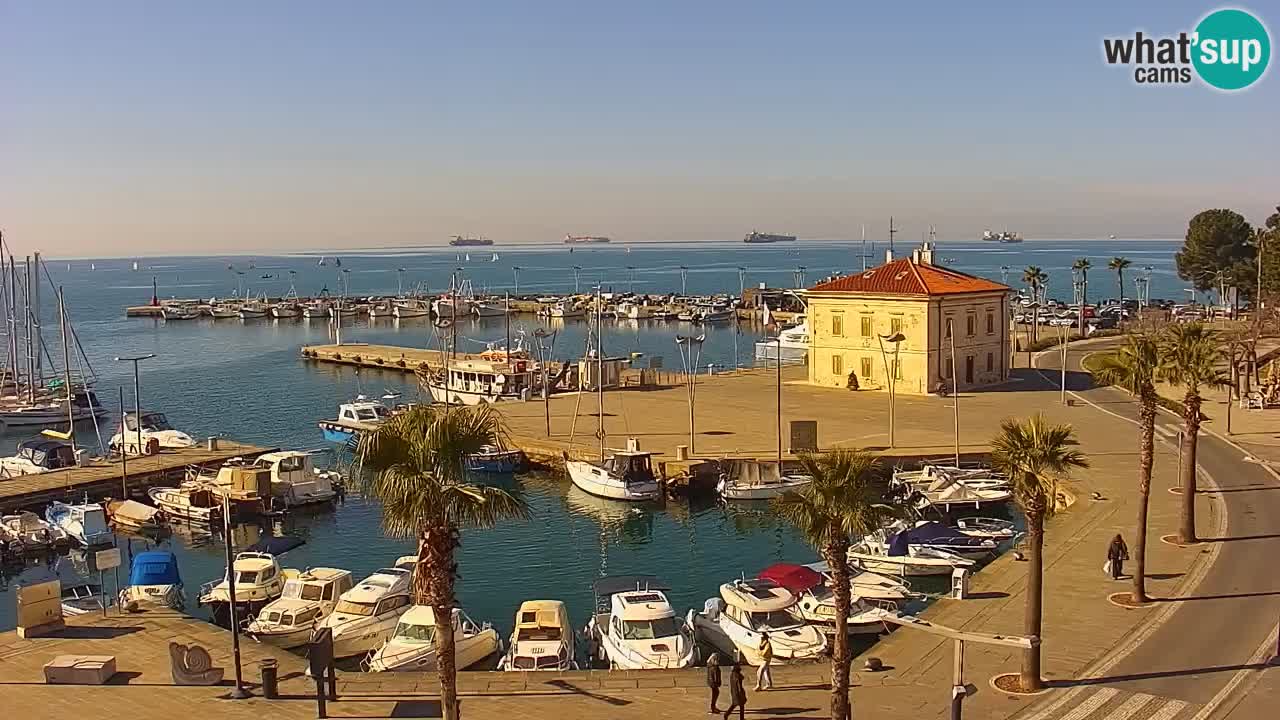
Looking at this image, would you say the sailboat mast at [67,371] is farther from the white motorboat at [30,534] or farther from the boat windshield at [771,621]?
the boat windshield at [771,621]

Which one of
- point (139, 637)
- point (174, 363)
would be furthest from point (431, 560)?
point (174, 363)

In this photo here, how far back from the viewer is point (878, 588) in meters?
34.0

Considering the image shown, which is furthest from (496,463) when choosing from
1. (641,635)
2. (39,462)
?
(641,635)

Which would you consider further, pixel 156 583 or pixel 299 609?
pixel 156 583

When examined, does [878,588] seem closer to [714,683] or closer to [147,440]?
[714,683]

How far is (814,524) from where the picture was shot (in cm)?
2028

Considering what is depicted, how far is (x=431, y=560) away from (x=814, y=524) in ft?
23.1

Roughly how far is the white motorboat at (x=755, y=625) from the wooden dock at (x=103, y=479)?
33.0 meters

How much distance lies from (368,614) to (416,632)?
4018mm

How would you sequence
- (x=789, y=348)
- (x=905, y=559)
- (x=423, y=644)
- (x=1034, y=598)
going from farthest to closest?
1. (x=789, y=348)
2. (x=905, y=559)
3. (x=423, y=644)
4. (x=1034, y=598)

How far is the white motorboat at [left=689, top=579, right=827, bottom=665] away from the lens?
94.7 ft

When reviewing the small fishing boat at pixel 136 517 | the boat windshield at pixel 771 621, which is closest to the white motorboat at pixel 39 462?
the small fishing boat at pixel 136 517

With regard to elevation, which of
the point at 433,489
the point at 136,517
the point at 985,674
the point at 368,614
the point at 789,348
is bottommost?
the point at 136,517

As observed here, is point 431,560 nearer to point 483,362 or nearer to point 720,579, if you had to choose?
point 720,579
